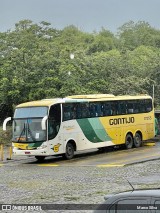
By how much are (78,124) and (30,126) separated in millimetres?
3332

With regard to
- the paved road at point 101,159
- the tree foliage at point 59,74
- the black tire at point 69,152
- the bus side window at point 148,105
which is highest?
the tree foliage at point 59,74

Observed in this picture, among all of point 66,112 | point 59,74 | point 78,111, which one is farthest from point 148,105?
point 59,74

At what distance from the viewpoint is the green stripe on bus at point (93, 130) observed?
89.7 feet

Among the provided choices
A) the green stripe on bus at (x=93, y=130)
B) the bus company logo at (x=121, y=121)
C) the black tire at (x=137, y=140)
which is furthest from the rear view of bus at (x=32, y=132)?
the black tire at (x=137, y=140)

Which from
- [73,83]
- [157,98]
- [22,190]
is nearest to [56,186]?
[22,190]

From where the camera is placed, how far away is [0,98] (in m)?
40.2

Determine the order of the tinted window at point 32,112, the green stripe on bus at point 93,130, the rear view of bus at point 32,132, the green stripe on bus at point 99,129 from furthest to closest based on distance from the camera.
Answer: the green stripe on bus at point 99,129 → the green stripe on bus at point 93,130 → the tinted window at point 32,112 → the rear view of bus at point 32,132

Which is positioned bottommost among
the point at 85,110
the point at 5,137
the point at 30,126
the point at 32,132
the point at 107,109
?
the point at 5,137

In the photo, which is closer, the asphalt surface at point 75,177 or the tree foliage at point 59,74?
the asphalt surface at point 75,177

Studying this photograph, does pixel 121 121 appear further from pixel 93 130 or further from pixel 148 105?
pixel 148 105

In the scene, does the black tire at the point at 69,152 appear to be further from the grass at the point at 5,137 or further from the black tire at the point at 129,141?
the grass at the point at 5,137

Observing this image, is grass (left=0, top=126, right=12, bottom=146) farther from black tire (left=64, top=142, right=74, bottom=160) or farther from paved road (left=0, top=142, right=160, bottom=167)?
black tire (left=64, top=142, right=74, bottom=160)

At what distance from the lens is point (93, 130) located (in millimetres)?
28031

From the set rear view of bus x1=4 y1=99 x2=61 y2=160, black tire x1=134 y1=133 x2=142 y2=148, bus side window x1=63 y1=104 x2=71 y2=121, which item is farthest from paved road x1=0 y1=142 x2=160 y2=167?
bus side window x1=63 y1=104 x2=71 y2=121
